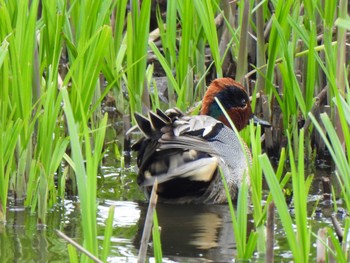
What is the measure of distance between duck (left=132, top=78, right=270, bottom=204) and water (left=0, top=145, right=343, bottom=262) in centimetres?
12

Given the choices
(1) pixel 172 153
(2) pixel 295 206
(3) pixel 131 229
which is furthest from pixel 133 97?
(2) pixel 295 206

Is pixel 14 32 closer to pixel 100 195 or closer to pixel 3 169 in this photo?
pixel 3 169

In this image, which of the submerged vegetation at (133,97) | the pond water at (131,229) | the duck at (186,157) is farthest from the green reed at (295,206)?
the duck at (186,157)

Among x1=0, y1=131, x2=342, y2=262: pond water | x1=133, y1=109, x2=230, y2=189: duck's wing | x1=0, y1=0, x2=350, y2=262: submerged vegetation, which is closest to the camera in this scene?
x1=0, y1=0, x2=350, y2=262: submerged vegetation

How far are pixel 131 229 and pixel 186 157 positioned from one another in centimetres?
57

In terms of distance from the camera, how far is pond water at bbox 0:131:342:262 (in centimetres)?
402

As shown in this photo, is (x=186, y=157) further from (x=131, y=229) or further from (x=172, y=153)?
(x=131, y=229)

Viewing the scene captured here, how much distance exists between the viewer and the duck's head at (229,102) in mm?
5715

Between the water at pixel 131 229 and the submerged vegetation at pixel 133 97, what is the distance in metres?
0.09

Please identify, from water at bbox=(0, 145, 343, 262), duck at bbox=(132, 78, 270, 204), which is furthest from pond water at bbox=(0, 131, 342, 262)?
duck at bbox=(132, 78, 270, 204)

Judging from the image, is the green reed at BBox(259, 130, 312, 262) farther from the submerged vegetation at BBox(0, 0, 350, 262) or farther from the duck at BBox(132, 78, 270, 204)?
the duck at BBox(132, 78, 270, 204)

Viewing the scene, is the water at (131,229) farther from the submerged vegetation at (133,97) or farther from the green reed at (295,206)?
the green reed at (295,206)

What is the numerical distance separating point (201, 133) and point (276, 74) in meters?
1.21

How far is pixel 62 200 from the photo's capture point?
473cm
